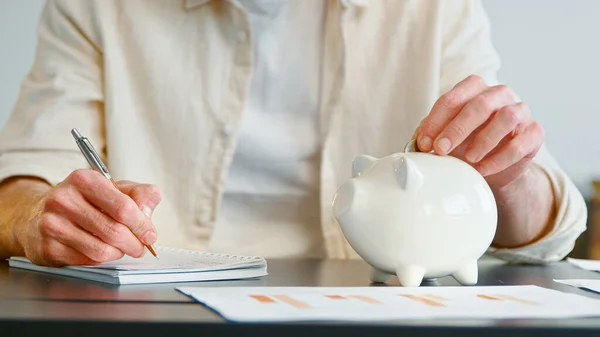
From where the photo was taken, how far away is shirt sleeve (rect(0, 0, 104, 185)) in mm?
1296

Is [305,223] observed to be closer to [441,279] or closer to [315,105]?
[315,105]

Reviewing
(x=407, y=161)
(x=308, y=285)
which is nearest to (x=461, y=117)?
(x=407, y=161)

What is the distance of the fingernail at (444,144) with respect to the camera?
824 mm

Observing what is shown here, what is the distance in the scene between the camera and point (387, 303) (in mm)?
606

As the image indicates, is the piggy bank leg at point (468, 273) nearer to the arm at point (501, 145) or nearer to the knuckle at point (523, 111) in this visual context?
the arm at point (501, 145)

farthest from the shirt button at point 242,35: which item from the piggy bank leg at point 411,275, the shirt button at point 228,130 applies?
the piggy bank leg at point 411,275

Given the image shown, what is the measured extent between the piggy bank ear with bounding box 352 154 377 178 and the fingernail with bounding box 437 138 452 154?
7cm

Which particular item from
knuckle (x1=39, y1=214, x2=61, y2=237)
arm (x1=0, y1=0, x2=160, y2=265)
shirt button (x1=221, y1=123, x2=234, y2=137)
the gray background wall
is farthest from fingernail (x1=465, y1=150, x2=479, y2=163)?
the gray background wall

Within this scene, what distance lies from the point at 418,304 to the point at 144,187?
1.25ft

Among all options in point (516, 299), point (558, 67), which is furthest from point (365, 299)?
point (558, 67)

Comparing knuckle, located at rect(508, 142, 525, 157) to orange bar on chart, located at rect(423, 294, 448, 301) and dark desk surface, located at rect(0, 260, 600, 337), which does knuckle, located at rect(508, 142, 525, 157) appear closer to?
dark desk surface, located at rect(0, 260, 600, 337)

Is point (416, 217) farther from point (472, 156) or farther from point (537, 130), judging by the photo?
point (537, 130)

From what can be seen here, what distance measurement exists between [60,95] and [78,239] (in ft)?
1.95

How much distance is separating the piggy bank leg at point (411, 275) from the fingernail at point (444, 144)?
138mm
